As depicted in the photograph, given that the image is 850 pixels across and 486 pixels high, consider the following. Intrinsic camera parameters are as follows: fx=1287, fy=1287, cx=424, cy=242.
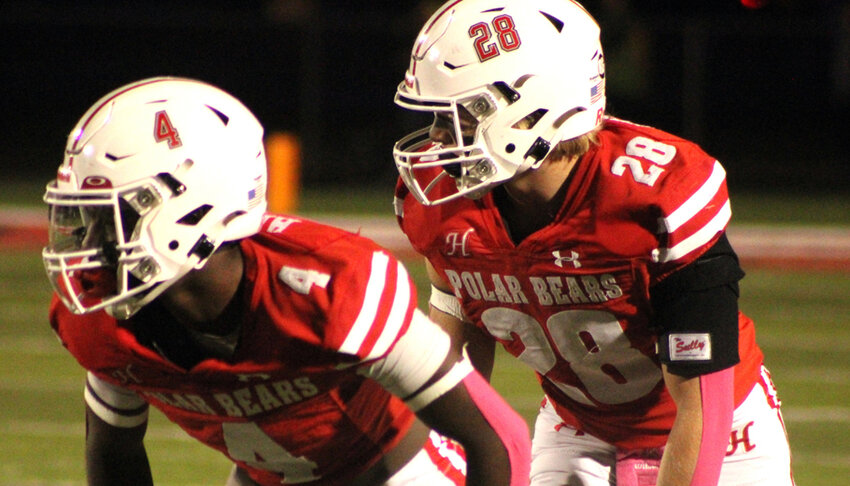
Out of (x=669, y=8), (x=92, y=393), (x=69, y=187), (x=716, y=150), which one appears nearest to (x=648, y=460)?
(x=92, y=393)

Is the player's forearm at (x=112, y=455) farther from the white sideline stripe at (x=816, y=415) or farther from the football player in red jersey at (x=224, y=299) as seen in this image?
the white sideline stripe at (x=816, y=415)

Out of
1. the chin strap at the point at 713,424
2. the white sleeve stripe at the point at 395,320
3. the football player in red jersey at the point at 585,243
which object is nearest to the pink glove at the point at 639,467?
the football player in red jersey at the point at 585,243

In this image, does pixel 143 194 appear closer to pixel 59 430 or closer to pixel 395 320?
pixel 395 320

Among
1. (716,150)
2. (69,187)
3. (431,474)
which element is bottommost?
(716,150)

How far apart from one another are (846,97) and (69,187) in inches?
574

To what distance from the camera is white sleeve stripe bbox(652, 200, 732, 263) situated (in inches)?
96.6

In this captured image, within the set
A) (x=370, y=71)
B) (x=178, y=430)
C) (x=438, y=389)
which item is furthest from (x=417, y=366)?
(x=370, y=71)

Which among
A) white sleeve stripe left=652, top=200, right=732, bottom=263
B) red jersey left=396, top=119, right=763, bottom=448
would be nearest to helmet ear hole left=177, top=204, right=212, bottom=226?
red jersey left=396, top=119, right=763, bottom=448

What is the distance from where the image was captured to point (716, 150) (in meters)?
15.3

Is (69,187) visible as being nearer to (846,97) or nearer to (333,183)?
(333,183)

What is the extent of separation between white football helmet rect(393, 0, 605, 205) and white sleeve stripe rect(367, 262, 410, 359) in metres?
0.34

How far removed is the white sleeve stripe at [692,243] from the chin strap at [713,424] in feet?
0.77

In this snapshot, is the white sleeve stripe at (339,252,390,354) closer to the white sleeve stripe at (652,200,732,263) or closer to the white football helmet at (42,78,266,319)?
the white football helmet at (42,78,266,319)

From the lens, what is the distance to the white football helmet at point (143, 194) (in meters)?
2.26
